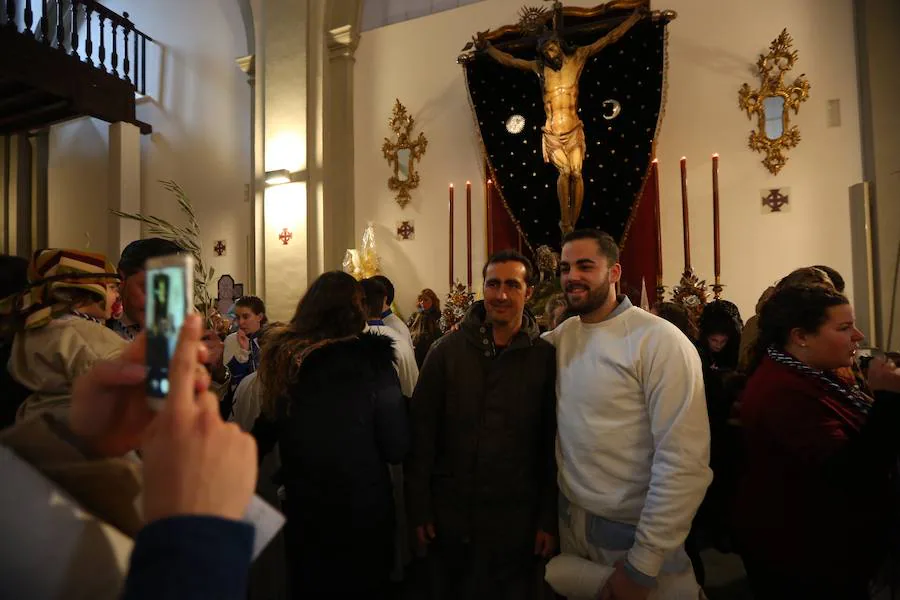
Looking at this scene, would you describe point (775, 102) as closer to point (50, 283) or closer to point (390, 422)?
point (390, 422)

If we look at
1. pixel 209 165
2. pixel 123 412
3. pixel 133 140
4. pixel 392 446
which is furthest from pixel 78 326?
pixel 133 140

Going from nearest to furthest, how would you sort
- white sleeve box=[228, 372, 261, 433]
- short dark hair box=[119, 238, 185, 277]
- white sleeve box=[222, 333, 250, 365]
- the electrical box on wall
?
short dark hair box=[119, 238, 185, 277] < white sleeve box=[228, 372, 261, 433] < white sleeve box=[222, 333, 250, 365] < the electrical box on wall

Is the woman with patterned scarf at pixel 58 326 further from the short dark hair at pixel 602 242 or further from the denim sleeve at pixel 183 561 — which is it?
the short dark hair at pixel 602 242

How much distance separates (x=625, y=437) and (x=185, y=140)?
8.45 metres

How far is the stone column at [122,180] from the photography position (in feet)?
25.5

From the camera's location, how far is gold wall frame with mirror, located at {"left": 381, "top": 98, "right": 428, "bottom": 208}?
6.90m

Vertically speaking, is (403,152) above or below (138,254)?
above

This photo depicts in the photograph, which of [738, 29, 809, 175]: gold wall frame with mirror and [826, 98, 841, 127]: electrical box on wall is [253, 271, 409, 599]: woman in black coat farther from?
[826, 98, 841, 127]: electrical box on wall

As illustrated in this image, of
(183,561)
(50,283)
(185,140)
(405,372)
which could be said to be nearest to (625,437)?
(405,372)

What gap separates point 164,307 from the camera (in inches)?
21.2

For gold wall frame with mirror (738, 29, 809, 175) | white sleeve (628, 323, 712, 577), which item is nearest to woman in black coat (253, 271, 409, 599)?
white sleeve (628, 323, 712, 577)

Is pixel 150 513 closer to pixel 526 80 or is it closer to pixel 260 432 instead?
pixel 260 432

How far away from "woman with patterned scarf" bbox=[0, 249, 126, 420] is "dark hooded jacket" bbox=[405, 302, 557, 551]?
3.62 ft

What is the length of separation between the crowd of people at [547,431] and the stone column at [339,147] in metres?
4.79
